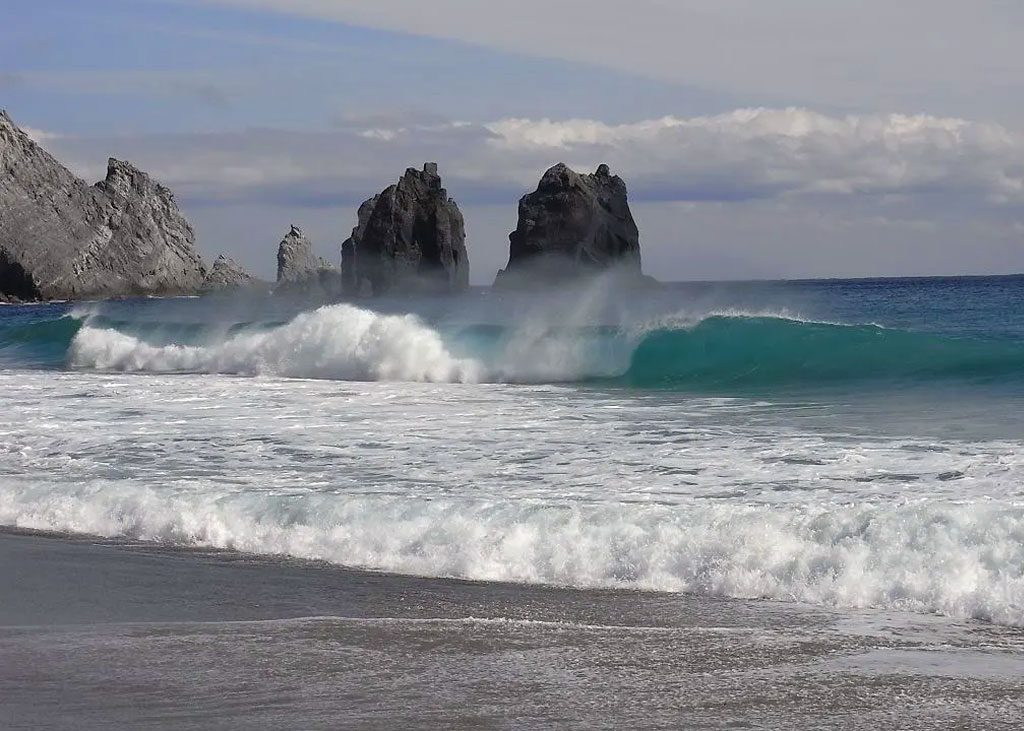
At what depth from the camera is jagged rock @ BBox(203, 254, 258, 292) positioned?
11650 centimetres

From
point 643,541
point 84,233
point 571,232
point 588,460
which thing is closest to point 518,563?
point 643,541

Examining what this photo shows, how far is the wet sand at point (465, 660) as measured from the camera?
4.52 m

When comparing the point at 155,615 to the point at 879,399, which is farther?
the point at 879,399

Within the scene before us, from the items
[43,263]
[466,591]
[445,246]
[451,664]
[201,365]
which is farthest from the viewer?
[43,263]

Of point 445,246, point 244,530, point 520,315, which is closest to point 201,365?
point 520,315

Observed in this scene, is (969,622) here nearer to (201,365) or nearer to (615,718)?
(615,718)

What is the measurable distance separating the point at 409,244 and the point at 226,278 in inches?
1482

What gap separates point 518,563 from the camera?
703cm

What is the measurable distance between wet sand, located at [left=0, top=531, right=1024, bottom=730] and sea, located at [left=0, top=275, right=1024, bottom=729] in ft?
0.06

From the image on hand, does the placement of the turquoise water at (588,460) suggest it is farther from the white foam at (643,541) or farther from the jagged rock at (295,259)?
the jagged rock at (295,259)

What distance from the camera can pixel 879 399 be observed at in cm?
1481

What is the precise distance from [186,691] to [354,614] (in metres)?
1.33

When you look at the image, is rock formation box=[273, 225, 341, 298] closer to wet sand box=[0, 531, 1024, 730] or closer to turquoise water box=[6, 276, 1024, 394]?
turquoise water box=[6, 276, 1024, 394]

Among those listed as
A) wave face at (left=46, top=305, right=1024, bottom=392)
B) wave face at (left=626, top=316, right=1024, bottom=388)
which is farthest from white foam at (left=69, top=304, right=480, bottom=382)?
wave face at (left=626, top=316, right=1024, bottom=388)
